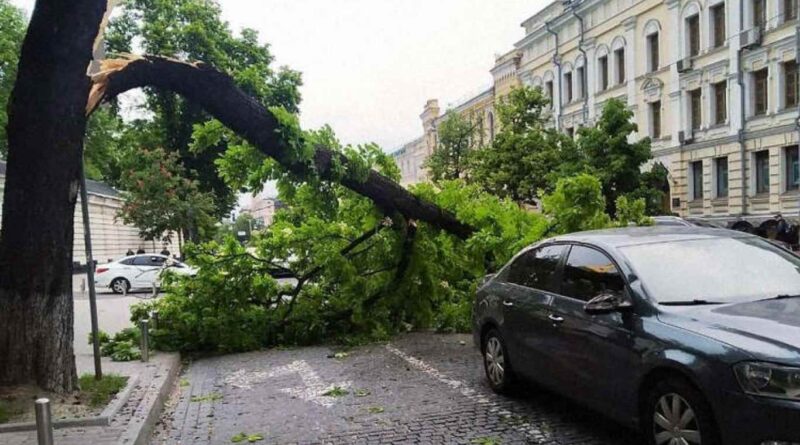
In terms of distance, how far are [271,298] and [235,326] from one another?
92 centimetres

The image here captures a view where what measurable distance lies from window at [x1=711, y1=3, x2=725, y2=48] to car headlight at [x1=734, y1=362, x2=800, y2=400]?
1192 inches

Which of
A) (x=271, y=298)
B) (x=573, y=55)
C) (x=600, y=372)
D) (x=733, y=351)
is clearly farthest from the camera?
(x=573, y=55)

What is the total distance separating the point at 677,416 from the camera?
4.11 meters

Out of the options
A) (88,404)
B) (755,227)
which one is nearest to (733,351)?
(88,404)

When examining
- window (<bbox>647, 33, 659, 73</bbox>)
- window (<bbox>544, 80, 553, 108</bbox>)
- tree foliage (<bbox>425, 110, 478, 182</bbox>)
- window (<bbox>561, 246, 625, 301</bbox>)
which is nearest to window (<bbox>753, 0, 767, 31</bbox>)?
window (<bbox>647, 33, 659, 73</bbox>)

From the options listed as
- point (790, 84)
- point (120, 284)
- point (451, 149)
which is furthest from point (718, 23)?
point (120, 284)

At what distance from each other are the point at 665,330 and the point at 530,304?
179 cm

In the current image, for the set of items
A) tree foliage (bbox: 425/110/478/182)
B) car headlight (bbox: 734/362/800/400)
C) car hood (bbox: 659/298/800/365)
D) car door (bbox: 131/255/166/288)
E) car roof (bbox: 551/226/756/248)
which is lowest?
car door (bbox: 131/255/166/288)

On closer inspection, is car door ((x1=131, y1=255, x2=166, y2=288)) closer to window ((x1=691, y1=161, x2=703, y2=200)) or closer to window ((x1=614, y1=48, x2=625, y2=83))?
window ((x1=691, y1=161, x2=703, y2=200))

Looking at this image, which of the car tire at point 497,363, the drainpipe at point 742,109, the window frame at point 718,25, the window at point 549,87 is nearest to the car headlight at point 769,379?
the car tire at point 497,363

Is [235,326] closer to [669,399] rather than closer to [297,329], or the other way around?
[297,329]

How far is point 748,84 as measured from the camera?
2853 centimetres

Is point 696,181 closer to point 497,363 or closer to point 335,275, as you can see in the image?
point 335,275

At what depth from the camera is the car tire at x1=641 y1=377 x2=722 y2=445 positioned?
3.86 metres
